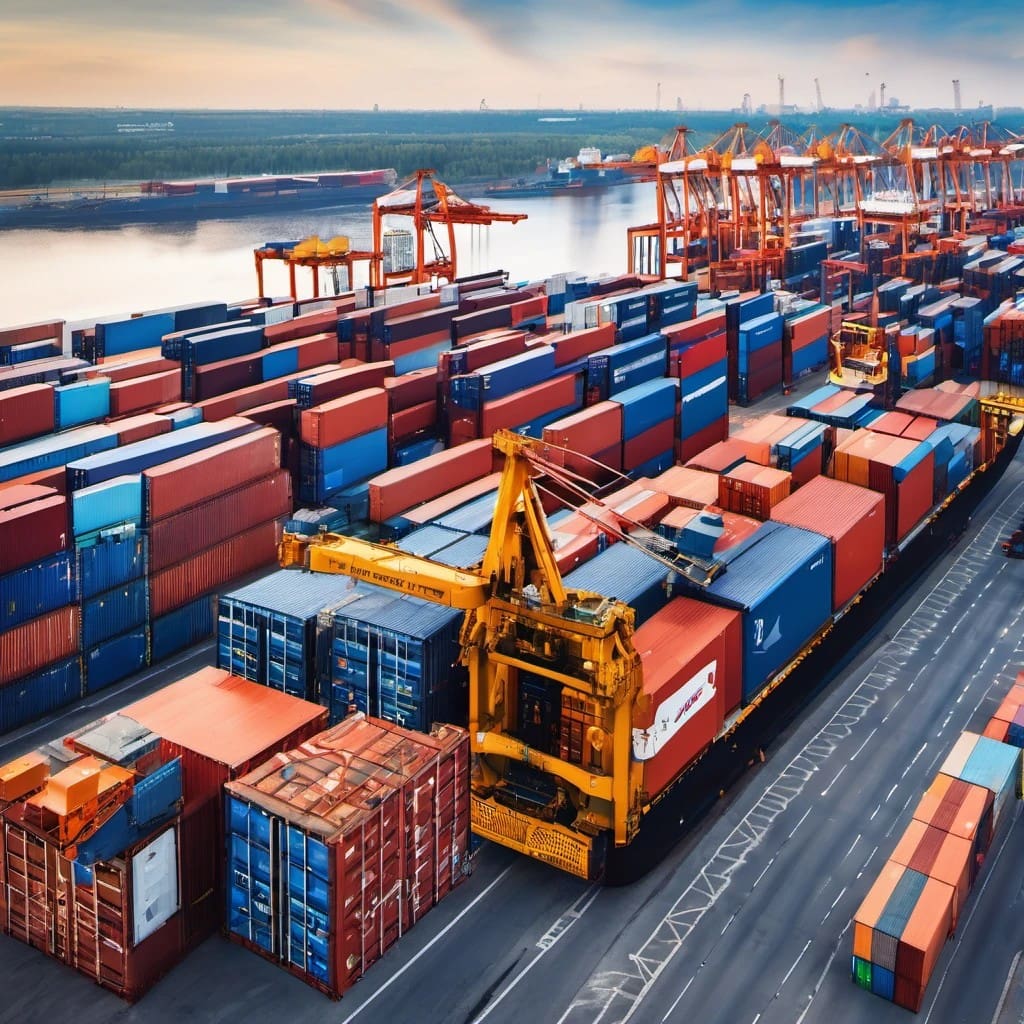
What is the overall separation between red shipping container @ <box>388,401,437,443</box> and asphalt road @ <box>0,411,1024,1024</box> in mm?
16518

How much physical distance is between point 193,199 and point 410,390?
9748cm

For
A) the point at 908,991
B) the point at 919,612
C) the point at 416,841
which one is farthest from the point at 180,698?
the point at 919,612

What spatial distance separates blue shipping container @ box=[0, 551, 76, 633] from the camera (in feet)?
87.7

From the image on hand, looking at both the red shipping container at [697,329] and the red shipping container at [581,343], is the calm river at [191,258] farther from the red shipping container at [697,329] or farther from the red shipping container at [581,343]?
the red shipping container at [581,343]

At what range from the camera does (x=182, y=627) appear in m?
31.8

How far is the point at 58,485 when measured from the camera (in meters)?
30.2

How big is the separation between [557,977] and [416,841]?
350 centimetres

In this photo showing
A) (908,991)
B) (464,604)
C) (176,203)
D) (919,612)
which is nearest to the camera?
(908,991)

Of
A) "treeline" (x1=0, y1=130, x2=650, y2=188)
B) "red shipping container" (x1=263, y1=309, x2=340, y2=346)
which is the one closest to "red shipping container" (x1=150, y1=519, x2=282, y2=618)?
"red shipping container" (x1=263, y1=309, x2=340, y2=346)

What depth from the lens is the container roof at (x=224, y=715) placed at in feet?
67.7


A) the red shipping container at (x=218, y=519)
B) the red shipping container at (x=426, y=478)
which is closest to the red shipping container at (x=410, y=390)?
the red shipping container at (x=426, y=478)

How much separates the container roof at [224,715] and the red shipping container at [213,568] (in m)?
8.04

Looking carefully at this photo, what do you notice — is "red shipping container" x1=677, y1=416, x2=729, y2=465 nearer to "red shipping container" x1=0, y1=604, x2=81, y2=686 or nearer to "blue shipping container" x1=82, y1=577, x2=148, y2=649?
"blue shipping container" x1=82, y1=577, x2=148, y2=649

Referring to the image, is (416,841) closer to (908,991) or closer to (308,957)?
(308,957)
